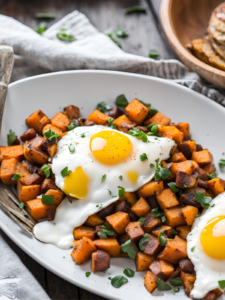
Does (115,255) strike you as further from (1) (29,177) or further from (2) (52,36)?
(2) (52,36)

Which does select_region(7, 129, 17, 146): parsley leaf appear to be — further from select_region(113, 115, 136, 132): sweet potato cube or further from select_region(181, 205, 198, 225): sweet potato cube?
select_region(181, 205, 198, 225): sweet potato cube

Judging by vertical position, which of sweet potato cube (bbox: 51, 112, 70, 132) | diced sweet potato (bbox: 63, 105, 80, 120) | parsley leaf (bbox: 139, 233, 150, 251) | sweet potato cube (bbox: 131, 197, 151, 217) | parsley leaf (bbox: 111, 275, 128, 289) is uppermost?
diced sweet potato (bbox: 63, 105, 80, 120)

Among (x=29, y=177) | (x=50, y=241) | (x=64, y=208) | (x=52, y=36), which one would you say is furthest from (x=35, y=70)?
(x=50, y=241)

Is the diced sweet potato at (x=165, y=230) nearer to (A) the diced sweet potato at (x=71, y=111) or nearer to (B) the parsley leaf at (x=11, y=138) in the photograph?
(A) the diced sweet potato at (x=71, y=111)

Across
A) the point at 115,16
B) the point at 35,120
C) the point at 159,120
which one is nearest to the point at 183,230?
the point at 159,120

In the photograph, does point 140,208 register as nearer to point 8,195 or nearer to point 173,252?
point 173,252

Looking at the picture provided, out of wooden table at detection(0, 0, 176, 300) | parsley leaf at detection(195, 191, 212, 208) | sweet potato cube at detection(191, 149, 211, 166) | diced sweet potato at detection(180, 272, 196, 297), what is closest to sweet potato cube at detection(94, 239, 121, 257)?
diced sweet potato at detection(180, 272, 196, 297)

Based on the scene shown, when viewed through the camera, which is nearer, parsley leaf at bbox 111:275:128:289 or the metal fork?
parsley leaf at bbox 111:275:128:289
